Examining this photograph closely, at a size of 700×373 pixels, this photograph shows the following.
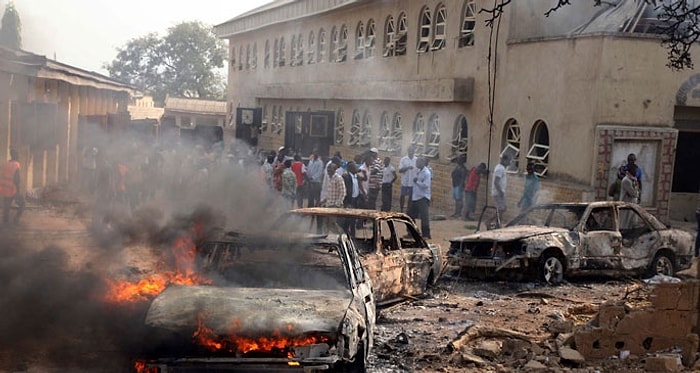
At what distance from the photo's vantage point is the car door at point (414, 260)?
33.9 feet

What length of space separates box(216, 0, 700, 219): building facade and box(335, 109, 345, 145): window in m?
0.08

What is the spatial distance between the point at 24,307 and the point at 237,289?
2.44 m

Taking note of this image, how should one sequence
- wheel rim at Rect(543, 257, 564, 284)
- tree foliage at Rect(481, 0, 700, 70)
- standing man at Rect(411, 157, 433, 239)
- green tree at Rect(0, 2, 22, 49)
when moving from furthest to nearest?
1. standing man at Rect(411, 157, 433, 239)
2. green tree at Rect(0, 2, 22, 49)
3. wheel rim at Rect(543, 257, 564, 284)
4. tree foliage at Rect(481, 0, 700, 70)

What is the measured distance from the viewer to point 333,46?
3334 cm

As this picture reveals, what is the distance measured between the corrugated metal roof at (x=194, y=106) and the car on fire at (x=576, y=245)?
4573cm

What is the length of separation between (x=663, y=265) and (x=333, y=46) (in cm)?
2179

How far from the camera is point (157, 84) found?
3233 inches

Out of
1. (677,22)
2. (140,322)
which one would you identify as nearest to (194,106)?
(677,22)

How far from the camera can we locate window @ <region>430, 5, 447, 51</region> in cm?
2481

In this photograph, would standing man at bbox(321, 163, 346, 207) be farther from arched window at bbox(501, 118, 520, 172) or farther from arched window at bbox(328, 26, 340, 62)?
arched window at bbox(328, 26, 340, 62)

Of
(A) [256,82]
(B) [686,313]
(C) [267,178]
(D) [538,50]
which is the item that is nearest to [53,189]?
(C) [267,178]

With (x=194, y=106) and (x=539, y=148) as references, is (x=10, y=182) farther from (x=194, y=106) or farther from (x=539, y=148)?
(x=194, y=106)

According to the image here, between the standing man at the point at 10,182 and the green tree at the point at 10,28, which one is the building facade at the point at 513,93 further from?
the green tree at the point at 10,28

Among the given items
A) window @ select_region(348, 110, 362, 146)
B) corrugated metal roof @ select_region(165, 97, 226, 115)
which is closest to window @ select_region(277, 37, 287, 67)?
window @ select_region(348, 110, 362, 146)
